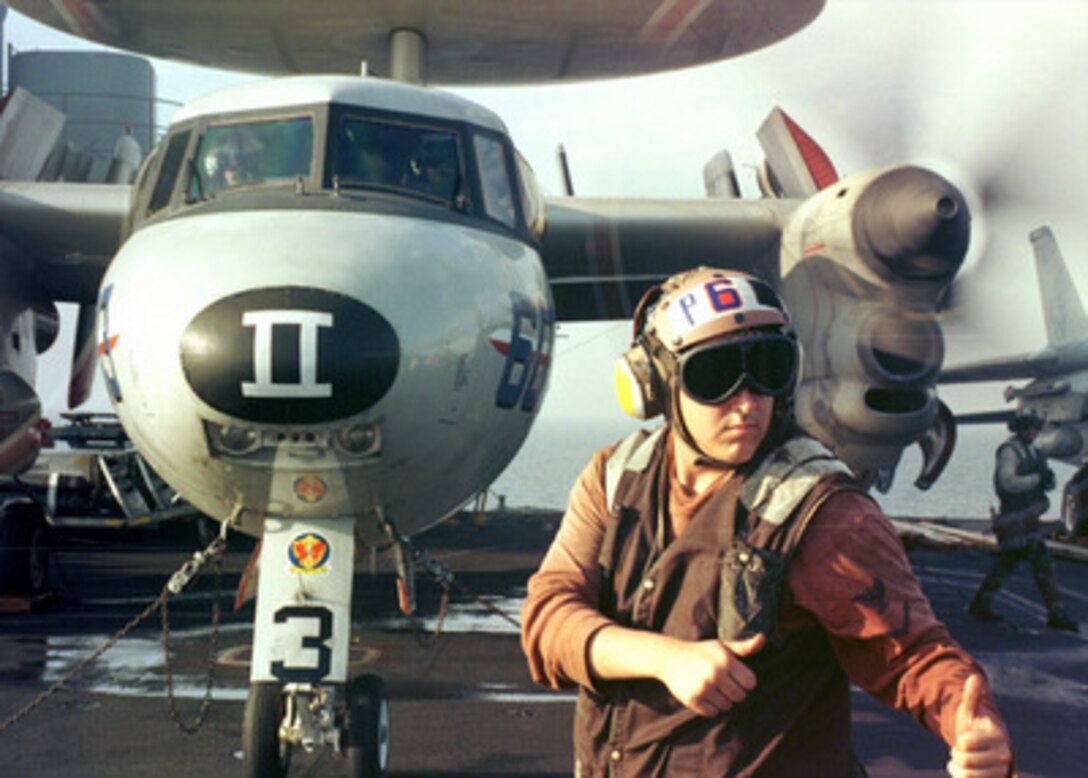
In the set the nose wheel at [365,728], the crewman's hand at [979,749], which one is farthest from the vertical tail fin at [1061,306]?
the crewman's hand at [979,749]

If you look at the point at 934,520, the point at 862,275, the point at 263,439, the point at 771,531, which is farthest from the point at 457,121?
the point at 934,520

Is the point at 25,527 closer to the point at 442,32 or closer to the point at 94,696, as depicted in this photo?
the point at 94,696

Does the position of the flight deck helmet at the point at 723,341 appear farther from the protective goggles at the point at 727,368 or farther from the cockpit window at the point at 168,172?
the cockpit window at the point at 168,172

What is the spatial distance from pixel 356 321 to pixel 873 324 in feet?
18.2

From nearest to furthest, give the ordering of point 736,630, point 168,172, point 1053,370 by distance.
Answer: point 736,630 → point 168,172 → point 1053,370

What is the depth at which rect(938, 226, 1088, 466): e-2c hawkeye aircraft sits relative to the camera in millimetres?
8500

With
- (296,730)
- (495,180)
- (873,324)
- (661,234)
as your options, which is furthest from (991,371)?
(296,730)

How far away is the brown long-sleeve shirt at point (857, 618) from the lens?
1.95m

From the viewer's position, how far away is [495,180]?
6.18 m

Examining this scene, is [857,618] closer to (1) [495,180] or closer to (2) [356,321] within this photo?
(2) [356,321]

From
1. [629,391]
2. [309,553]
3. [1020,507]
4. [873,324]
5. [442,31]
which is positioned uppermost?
[442,31]

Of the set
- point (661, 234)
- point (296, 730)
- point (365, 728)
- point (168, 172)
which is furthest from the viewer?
point (661, 234)

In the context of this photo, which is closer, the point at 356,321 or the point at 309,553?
the point at 356,321

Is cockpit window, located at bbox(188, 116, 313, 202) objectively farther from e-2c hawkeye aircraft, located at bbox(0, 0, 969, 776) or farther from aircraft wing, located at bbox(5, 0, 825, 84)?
aircraft wing, located at bbox(5, 0, 825, 84)
